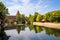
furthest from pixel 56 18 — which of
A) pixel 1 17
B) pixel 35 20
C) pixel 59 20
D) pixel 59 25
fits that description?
pixel 35 20

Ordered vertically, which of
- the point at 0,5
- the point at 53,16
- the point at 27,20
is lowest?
the point at 27,20

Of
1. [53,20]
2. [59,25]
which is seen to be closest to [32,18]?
[53,20]

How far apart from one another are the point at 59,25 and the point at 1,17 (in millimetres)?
19328

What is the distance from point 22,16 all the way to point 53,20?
4362 cm

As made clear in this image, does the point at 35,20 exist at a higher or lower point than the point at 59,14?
lower

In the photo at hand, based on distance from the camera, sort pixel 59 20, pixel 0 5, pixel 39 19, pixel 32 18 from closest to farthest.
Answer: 1. pixel 0 5
2. pixel 59 20
3. pixel 39 19
4. pixel 32 18

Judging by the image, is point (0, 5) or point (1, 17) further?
point (1, 17)

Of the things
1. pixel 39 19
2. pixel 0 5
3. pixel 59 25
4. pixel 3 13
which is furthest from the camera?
pixel 39 19

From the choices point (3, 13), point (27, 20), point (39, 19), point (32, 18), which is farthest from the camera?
point (27, 20)

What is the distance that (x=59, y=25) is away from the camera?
175 feet

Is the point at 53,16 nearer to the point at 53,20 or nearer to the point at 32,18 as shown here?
the point at 53,20

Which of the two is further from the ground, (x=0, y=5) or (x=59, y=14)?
(x=0, y=5)

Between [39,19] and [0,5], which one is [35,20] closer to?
[39,19]

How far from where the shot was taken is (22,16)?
358ft
